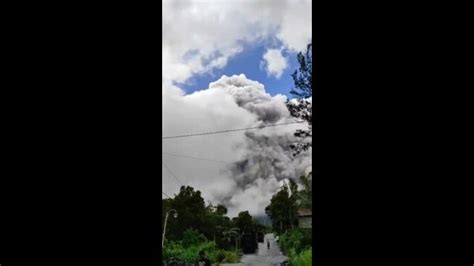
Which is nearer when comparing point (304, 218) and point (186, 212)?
point (304, 218)

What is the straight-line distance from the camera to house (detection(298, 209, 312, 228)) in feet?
6.87

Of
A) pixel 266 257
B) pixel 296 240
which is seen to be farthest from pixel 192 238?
pixel 296 240

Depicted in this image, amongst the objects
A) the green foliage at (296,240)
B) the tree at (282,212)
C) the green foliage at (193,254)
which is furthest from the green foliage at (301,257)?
the green foliage at (193,254)

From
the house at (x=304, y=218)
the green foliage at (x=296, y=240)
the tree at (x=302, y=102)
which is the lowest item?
the green foliage at (x=296, y=240)

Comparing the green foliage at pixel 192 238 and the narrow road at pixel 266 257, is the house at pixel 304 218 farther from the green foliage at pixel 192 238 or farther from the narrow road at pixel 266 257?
the green foliage at pixel 192 238

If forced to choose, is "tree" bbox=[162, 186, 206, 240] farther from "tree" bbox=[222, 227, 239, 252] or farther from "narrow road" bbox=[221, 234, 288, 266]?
"narrow road" bbox=[221, 234, 288, 266]

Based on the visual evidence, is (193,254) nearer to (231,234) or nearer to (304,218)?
(231,234)

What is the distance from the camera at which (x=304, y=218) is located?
2.12 m

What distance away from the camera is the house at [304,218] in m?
2.09

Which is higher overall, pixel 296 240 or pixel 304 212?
pixel 304 212
